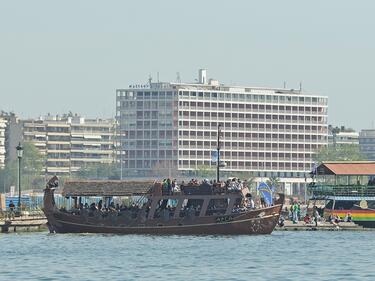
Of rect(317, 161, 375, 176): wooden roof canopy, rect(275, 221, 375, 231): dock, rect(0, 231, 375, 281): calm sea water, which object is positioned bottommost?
rect(0, 231, 375, 281): calm sea water

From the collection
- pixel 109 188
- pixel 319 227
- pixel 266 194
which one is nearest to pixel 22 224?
pixel 109 188

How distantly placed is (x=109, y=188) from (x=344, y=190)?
29.6m

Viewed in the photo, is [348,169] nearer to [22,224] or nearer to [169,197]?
[169,197]

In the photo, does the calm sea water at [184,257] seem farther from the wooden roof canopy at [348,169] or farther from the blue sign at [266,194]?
the wooden roof canopy at [348,169]

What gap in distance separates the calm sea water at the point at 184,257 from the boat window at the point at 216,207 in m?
2.47

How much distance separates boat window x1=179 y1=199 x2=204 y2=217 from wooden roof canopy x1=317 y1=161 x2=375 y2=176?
25892 millimetres

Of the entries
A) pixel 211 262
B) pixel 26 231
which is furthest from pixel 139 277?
pixel 26 231

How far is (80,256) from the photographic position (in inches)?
3258

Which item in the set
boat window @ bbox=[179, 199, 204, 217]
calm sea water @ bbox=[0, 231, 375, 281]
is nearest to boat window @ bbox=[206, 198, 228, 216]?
boat window @ bbox=[179, 199, 204, 217]

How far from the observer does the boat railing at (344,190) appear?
126m

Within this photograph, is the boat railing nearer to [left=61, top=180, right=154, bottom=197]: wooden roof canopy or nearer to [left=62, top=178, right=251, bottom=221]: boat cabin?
[left=62, top=178, right=251, bottom=221]: boat cabin

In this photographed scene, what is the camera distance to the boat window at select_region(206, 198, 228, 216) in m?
102

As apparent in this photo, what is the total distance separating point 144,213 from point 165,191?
2.17m

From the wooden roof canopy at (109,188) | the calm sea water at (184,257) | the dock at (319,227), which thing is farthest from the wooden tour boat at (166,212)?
the dock at (319,227)
